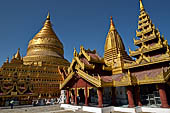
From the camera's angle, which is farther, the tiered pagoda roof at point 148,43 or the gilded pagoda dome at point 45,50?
the gilded pagoda dome at point 45,50

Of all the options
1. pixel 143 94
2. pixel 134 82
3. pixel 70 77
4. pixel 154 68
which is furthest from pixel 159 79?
pixel 70 77

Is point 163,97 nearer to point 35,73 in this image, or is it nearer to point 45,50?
point 35,73

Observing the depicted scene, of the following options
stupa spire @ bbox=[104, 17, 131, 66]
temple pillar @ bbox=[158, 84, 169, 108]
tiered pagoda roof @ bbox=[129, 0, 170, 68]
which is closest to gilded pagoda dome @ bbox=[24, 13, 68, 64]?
stupa spire @ bbox=[104, 17, 131, 66]

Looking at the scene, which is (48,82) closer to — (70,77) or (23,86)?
(23,86)

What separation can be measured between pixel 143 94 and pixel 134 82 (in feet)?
12.2

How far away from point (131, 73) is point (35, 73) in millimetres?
24690

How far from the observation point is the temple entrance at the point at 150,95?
47.7 feet

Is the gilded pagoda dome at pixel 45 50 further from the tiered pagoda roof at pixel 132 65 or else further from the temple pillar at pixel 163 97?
the temple pillar at pixel 163 97

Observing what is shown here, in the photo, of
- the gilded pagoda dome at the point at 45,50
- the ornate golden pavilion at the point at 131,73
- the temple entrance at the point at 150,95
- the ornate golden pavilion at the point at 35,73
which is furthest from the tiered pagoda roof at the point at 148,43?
the gilded pagoda dome at the point at 45,50

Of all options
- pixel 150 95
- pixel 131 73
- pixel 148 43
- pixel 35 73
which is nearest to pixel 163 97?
pixel 150 95

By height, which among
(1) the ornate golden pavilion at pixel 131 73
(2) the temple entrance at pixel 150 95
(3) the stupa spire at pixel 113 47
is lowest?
(2) the temple entrance at pixel 150 95

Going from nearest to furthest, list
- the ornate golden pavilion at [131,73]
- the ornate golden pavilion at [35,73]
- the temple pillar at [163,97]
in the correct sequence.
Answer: the temple pillar at [163,97]
the ornate golden pavilion at [131,73]
the ornate golden pavilion at [35,73]

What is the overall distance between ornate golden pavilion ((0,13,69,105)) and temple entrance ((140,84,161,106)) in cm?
1958

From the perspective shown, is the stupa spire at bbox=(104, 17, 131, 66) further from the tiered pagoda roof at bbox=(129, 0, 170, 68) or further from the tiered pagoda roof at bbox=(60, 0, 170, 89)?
the tiered pagoda roof at bbox=(129, 0, 170, 68)
